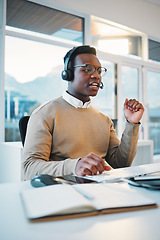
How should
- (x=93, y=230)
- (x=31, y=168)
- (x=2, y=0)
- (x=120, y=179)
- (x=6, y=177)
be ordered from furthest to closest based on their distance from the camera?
(x=2, y=0) → (x=6, y=177) → (x=31, y=168) → (x=120, y=179) → (x=93, y=230)

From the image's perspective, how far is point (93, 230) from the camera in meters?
0.37

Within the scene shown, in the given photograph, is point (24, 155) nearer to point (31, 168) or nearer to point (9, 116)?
point (31, 168)

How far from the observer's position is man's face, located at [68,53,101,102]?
1.31 metres

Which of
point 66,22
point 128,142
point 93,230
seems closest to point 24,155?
point 128,142

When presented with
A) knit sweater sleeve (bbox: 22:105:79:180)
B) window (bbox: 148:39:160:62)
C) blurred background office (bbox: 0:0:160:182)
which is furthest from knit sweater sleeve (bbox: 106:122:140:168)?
window (bbox: 148:39:160:62)

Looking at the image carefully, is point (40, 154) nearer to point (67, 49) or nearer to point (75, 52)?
point (75, 52)

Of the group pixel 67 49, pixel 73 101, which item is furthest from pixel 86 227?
pixel 67 49

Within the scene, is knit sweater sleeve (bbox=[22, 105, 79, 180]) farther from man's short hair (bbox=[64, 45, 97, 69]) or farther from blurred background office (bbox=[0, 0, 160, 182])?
blurred background office (bbox=[0, 0, 160, 182])

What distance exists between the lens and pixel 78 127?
1268 millimetres

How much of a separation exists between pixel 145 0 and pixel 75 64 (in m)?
3.60

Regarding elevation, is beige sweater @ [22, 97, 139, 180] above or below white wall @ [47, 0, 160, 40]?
below

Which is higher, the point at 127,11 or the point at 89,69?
the point at 127,11

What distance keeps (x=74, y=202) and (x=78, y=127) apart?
2.74 feet

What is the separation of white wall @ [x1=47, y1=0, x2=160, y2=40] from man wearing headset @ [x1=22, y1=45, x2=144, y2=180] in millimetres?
2241
